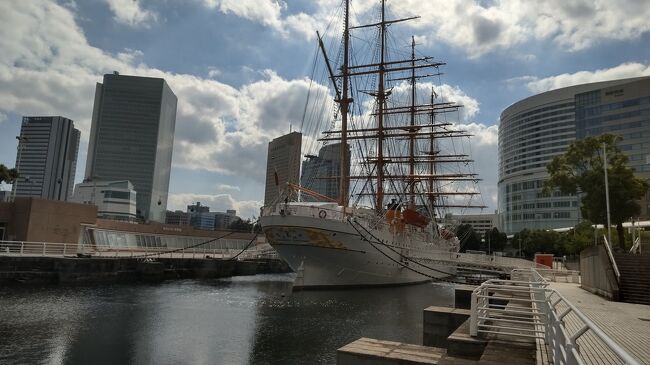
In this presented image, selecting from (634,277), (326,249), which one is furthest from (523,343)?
(326,249)

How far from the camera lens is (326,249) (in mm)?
37188

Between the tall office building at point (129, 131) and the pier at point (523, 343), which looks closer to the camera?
the pier at point (523, 343)

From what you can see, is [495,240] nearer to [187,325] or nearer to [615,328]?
[187,325]

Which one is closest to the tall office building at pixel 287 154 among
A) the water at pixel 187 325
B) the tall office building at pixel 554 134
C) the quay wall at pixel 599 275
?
the water at pixel 187 325

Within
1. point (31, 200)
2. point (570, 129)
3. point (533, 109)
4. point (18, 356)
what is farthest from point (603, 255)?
point (533, 109)

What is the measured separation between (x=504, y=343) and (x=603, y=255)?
14.0 m

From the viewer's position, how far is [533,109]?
5896 inches

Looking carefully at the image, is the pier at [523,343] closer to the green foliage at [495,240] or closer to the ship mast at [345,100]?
the ship mast at [345,100]

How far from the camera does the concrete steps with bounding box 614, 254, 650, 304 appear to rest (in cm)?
1819

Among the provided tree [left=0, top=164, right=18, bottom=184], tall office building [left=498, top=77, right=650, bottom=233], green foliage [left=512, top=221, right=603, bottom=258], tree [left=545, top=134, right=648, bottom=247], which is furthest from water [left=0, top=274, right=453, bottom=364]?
tall office building [left=498, top=77, right=650, bottom=233]

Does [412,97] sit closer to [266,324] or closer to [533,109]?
[266,324]

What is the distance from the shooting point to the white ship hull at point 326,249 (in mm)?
36250

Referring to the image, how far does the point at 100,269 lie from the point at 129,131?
170394 mm

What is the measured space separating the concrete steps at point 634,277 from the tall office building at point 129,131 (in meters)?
190
